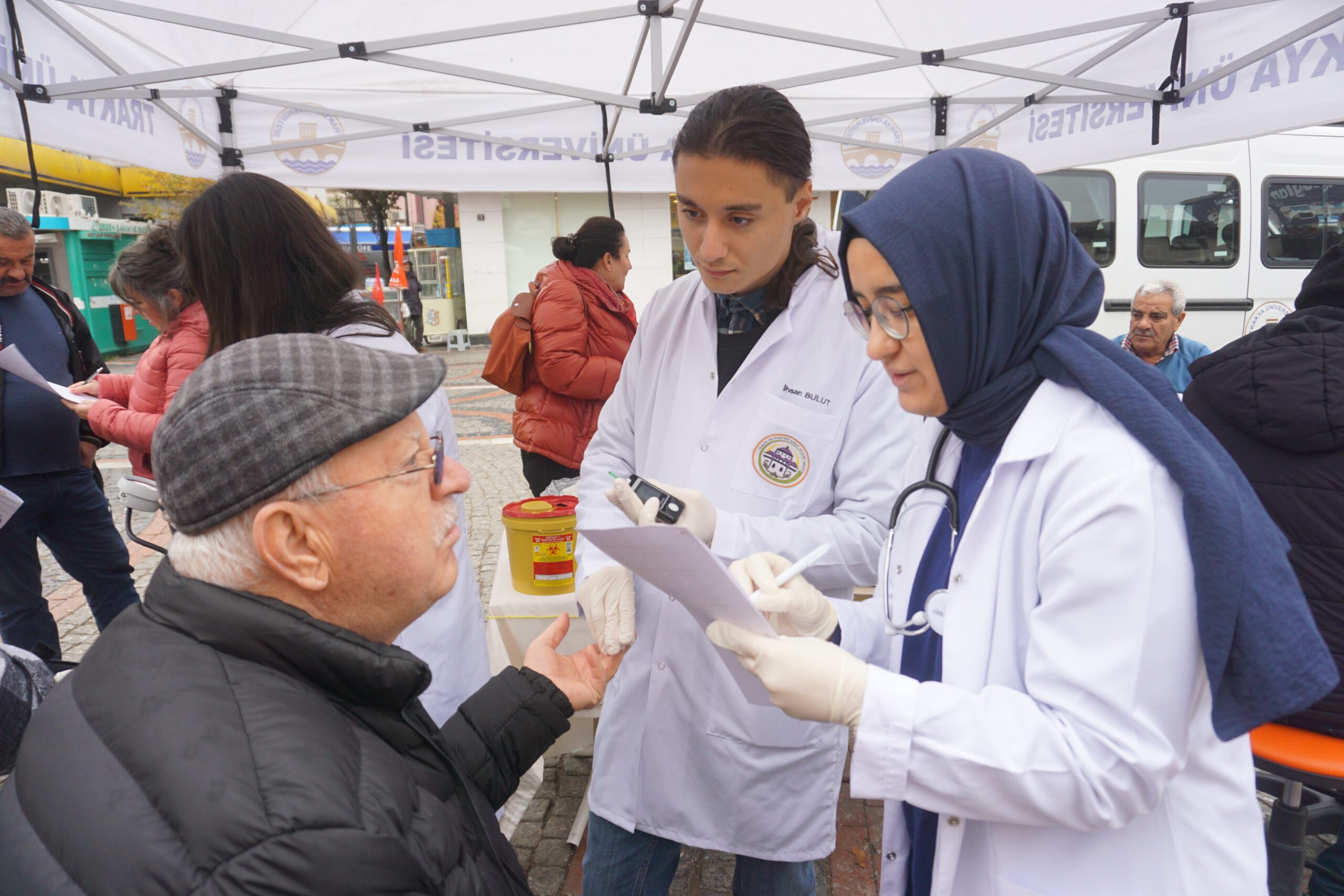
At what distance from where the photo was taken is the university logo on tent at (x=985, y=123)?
4.71 metres

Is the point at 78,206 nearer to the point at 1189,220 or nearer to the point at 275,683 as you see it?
the point at 1189,220

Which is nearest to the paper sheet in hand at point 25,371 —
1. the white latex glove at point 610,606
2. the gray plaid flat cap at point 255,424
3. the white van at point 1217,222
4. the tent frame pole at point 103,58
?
the tent frame pole at point 103,58

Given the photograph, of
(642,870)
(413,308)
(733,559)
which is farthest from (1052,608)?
(413,308)

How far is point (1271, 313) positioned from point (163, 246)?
918cm

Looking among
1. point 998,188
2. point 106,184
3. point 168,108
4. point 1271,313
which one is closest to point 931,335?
point 998,188

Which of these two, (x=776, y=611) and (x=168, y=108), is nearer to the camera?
(x=776, y=611)

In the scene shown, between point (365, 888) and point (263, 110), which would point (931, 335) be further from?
point (263, 110)

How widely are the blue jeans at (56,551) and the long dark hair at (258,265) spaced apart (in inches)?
91.1

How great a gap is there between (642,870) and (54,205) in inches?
822

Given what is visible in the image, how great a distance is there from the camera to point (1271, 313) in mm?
8039

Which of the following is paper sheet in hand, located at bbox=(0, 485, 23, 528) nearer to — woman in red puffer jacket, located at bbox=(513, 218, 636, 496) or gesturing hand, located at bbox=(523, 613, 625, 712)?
gesturing hand, located at bbox=(523, 613, 625, 712)

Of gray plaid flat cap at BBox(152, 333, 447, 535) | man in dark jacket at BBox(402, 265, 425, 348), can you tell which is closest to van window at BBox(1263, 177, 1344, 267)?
gray plaid flat cap at BBox(152, 333, 447, 535)

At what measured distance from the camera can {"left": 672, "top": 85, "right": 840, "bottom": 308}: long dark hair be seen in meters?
1.86

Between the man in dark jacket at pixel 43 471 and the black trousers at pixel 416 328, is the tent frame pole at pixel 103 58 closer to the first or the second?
the man in dark jacket at pixel 43 471
